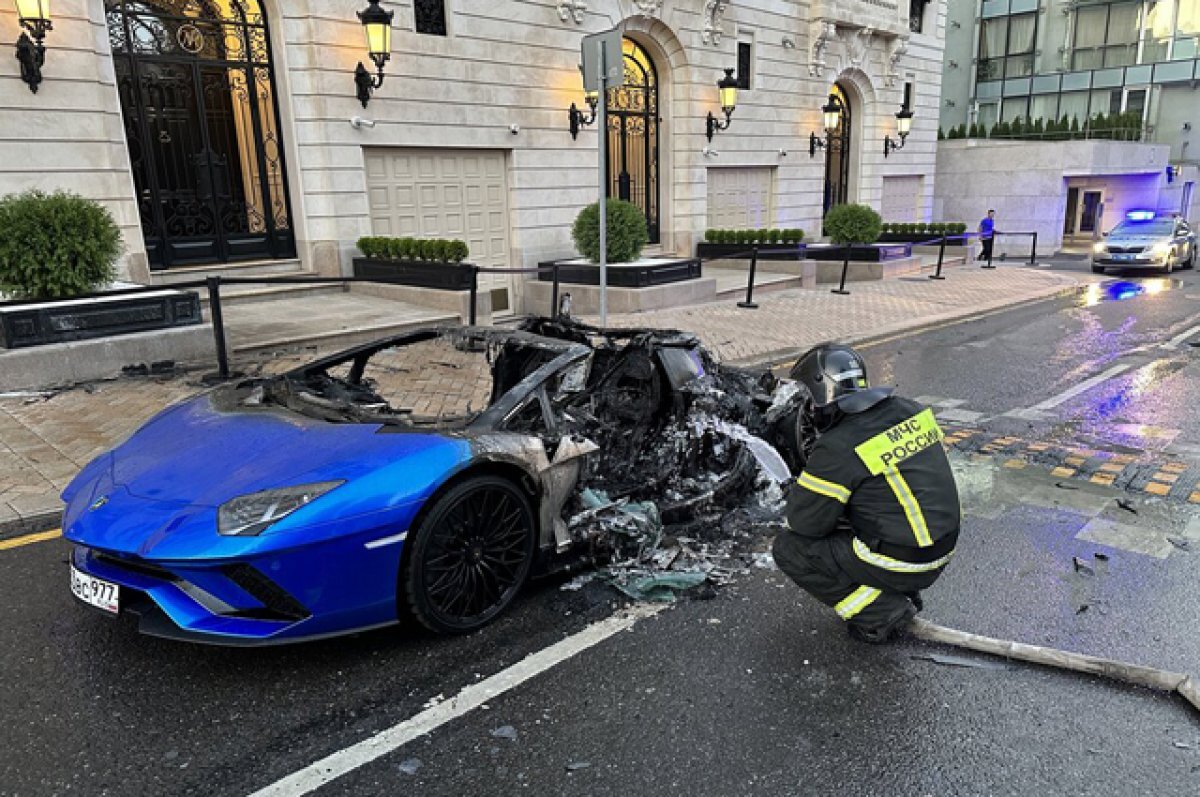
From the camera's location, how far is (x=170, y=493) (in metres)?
3.22

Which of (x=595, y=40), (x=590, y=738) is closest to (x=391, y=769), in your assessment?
(x=590, y=738)

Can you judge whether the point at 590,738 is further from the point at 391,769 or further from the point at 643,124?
the point at 643,124

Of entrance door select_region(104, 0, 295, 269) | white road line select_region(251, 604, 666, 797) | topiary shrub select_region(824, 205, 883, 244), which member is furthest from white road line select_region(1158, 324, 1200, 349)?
entrance door select_region(104, 0, 295, 269)

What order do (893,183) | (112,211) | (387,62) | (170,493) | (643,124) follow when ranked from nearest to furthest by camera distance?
(170,493) → (112,211) → (387,62) → (643,124) → (893,183)

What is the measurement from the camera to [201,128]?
12.9 meters

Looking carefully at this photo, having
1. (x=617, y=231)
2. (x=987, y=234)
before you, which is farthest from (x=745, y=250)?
(x=987, y=234)

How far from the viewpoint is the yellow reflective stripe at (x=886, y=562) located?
128 inches

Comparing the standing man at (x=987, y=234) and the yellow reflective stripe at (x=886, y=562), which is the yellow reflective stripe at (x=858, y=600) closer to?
the yellow reflective stripe at (x=886, y=562)

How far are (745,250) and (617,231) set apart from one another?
5981mm

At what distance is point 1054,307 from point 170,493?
15.7 metres

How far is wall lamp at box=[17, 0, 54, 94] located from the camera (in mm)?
9750

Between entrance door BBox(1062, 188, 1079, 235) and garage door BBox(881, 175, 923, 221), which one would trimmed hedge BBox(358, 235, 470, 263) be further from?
entrance door BBox(1062, 188, 1079, 235)

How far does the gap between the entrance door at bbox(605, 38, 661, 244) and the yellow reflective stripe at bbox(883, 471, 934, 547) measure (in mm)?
16787

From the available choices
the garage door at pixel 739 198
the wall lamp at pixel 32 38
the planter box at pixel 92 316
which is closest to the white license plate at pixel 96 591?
the planter box at pixel 92 316
